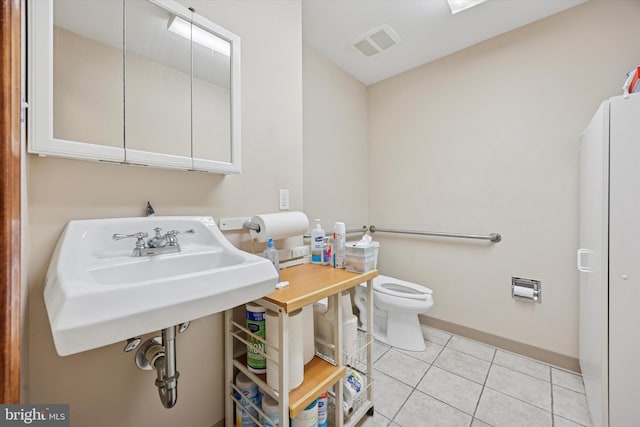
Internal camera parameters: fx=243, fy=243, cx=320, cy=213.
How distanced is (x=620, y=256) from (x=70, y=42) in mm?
2152

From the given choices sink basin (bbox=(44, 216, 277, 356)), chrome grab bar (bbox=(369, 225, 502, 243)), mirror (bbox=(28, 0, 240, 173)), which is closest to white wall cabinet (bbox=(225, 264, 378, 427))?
sink basin (bbox=(44, 216, 277, 356))

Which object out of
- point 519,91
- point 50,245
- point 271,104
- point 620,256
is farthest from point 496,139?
point 50,245

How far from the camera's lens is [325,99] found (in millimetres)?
2090

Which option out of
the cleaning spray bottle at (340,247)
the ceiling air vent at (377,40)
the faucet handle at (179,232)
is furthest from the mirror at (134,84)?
the ceiling air vent at (377,40)

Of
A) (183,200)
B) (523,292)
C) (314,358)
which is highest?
(183,200)

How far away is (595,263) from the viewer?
1.13 meters

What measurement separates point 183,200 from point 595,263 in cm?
187

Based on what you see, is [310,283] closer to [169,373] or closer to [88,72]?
[169,373]

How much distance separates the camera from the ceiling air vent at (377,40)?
176cm

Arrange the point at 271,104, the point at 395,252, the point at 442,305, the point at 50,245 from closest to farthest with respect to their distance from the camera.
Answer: the point at 50,245 → the point at 271,104 → the point at 442,305 → the point at 395,252

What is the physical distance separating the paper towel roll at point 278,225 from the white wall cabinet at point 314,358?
0.67ft

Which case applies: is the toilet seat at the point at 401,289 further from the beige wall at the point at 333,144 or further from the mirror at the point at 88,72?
the mirror at the point at 88,72

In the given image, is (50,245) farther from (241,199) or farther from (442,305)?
(442,305)

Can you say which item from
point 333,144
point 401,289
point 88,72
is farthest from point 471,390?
point 88,72
